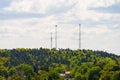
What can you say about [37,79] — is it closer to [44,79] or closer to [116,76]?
[44,79]

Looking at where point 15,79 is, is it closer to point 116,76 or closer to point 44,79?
point 44,79

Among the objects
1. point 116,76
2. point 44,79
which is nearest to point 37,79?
point 44,79

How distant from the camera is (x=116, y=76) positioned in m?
198

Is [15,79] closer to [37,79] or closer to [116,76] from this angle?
[37,79]

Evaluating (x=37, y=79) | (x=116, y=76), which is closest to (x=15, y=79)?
(x=37, y=79)

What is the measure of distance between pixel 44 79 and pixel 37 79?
3.56 meters

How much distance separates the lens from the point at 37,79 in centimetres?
19588

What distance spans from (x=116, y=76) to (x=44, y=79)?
33.1 meters

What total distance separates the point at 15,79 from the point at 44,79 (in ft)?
43.2

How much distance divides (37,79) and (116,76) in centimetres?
3614

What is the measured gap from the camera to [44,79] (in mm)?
194375

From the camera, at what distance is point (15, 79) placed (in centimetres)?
19525
